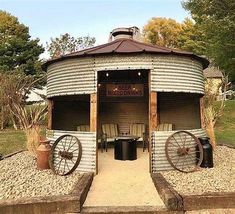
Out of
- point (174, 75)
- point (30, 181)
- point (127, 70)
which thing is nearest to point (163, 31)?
point (127, 70)

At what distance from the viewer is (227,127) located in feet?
57.3

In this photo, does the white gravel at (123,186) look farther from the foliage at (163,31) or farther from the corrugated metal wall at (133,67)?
the foliage at (163,31)

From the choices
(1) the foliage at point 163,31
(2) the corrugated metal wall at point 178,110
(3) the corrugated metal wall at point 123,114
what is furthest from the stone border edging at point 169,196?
(1) the foliage at point 163,31

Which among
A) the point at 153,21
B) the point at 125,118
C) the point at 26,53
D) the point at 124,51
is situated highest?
the point at 153,21

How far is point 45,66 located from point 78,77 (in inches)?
76.8

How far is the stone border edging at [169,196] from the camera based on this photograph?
15.4ft

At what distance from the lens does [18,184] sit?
5930 mm

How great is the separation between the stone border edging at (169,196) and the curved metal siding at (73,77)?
118 inches

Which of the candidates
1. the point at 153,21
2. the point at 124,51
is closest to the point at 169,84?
the point at 124,51

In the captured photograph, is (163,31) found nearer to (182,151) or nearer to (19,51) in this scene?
(19,51)

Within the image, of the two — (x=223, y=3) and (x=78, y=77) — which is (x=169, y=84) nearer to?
(x=78, y=77)

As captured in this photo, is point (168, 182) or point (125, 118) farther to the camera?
point (125, 118)

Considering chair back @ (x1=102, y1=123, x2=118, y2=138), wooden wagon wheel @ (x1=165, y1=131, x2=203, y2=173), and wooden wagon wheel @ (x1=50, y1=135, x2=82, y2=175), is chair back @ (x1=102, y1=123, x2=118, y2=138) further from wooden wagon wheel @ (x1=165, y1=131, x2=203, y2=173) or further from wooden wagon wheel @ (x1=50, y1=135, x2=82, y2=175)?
wooden wagon wheel @ (x1=165, y1=131, x2=203, y2=173)

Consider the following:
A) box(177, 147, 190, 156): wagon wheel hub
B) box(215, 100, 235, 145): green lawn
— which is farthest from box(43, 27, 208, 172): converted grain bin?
box(215, 100, 235, 145): green lawn
